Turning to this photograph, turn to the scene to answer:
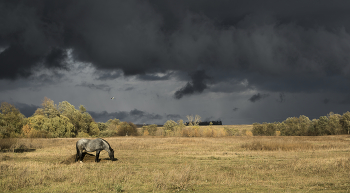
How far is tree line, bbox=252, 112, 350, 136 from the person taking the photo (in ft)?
289

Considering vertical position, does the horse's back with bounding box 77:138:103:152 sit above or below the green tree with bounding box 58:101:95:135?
below

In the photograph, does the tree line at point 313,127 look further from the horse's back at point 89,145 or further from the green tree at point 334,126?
the horse's back at point 89,145

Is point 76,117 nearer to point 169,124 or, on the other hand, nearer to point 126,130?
point 126,130

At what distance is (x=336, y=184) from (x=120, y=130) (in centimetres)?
9608

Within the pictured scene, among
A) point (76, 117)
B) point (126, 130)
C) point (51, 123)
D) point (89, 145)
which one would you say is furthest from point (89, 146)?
point (126, 130)

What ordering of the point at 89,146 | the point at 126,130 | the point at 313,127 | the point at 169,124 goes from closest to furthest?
the point at 89,146 < the point at 313,127 < the point at 126,130 < the point at 169,124

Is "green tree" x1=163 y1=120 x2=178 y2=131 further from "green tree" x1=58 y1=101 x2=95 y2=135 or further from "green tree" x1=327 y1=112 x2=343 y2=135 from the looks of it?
"green tree" x1=327 y1=112 x2=343 y2=135

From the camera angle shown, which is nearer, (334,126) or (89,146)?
(89,146)

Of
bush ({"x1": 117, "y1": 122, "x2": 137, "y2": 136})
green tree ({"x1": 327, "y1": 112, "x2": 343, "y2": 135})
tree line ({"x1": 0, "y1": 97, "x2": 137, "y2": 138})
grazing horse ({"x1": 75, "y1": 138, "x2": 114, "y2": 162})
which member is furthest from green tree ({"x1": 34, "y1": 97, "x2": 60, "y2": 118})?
green tree ({"x1": 327, "y1": 112, "x2": 343, "y2": 135})

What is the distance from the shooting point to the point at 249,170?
18297 mm

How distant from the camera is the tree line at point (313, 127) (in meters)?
88.1

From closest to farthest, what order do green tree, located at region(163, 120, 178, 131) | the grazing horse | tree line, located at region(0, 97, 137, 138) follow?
1. the grazing horse
2. tree line, located at region(0, 97, 137, 138)
3. green tree, located at region(163, 120, 178, 131)

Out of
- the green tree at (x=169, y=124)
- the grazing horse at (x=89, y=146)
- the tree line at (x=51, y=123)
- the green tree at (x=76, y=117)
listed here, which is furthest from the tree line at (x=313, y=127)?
the grazing horse at (x=89, y=146)

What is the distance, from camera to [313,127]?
9288 cm
